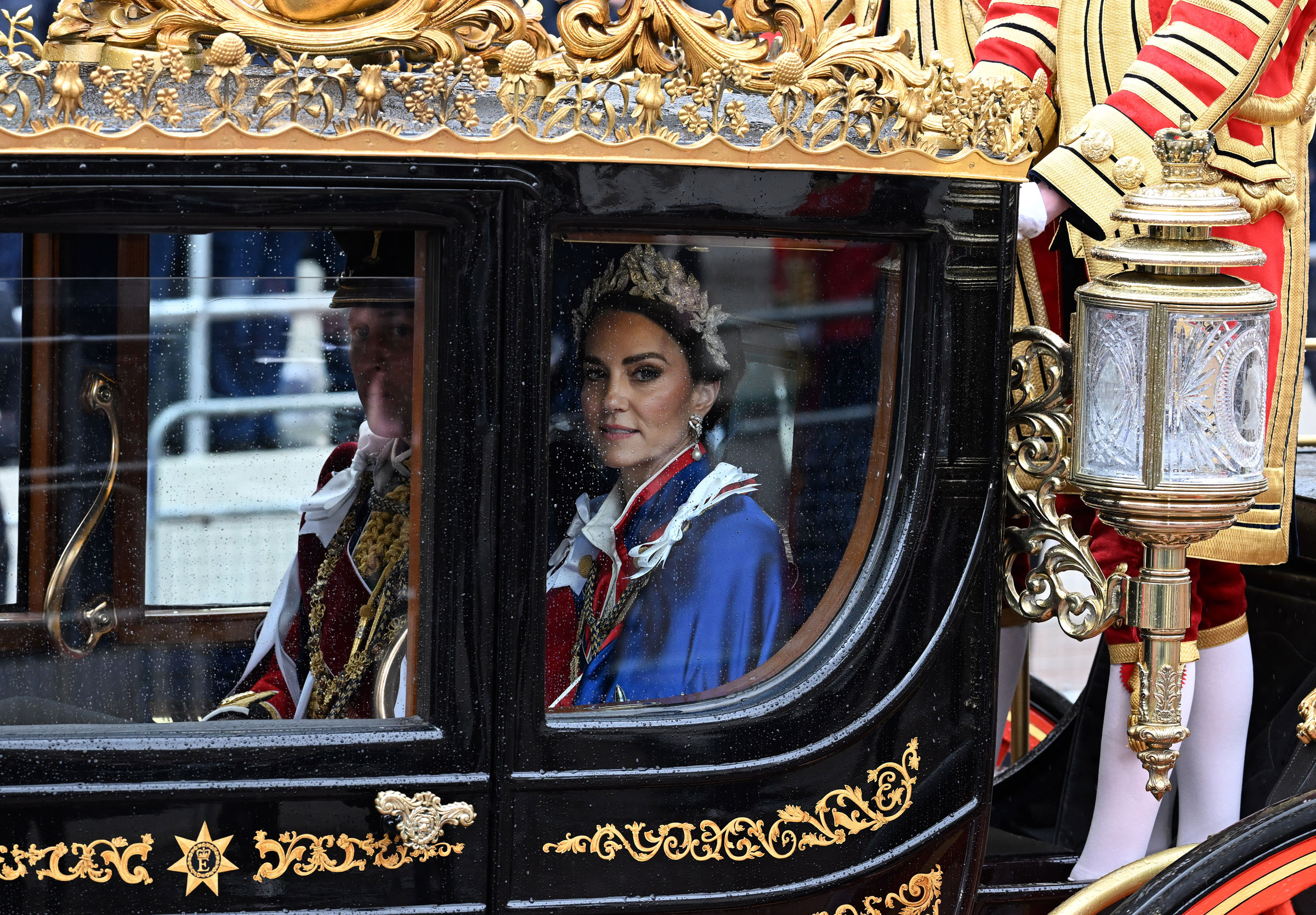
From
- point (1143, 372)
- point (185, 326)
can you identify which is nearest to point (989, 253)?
point (1143, 372)

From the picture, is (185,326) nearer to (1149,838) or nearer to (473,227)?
(473,227)

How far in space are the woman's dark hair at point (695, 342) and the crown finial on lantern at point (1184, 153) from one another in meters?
0.49

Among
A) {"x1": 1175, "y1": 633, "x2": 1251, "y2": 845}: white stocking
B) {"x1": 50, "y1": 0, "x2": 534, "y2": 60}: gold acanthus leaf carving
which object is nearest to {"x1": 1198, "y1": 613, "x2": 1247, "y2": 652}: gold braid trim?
{"x1": 1175, "y1": 633, "x2": 1251, "y2": 845}: white stocking

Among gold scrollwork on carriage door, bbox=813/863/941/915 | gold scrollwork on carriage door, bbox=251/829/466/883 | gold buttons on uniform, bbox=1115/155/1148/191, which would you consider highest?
gold buttons on uniform, bbox=1115/155/1148/191

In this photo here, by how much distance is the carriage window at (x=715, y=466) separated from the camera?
1.66 m

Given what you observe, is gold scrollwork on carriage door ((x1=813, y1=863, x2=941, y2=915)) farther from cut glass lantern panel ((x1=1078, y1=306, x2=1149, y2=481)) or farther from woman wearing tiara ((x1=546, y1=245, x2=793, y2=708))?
cut glass lantern panel ((x1=1078, y1=306, x2=1149, y2=481))

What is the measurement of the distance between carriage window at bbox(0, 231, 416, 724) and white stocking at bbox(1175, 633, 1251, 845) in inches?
42.7

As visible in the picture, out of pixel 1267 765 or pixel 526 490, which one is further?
pixel 1267 765

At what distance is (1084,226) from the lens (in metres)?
1.89

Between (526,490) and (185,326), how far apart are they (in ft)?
1.16

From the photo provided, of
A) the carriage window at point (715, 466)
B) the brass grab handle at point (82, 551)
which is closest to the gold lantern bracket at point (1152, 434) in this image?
the carriage window at point (715, 466)

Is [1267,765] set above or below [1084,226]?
below

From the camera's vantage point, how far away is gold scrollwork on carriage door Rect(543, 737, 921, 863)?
1668 mm

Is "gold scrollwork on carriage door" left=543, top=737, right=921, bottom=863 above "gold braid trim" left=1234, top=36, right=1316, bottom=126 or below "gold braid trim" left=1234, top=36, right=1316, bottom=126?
below
